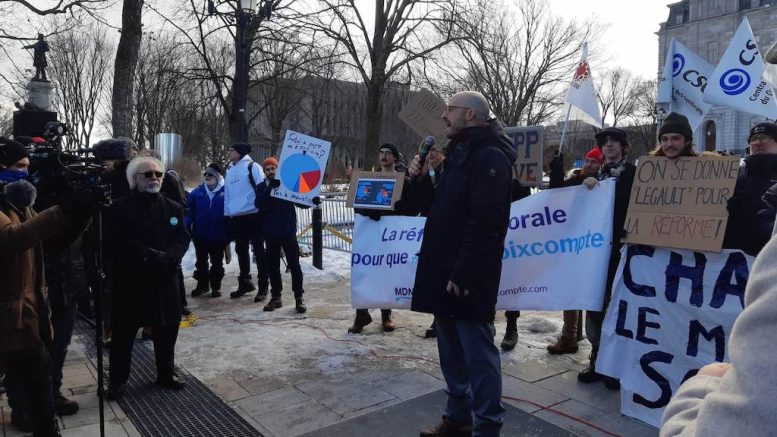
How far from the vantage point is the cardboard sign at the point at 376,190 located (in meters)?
6.07

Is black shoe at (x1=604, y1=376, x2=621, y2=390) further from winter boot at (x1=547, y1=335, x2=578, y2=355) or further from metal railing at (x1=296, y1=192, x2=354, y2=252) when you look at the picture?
metal railing at (x1=296, y1=192, x2=354, y2=252)

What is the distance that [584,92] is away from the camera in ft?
18.3

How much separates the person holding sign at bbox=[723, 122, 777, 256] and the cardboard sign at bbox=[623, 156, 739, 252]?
4.5 inches

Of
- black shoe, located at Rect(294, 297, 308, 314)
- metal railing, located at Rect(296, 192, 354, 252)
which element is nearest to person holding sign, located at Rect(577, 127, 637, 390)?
black shoe, located at Rect(294, 297, 308, 314)

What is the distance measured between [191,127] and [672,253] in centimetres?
3748

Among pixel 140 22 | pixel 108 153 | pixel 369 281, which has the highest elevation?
pixel 140 22

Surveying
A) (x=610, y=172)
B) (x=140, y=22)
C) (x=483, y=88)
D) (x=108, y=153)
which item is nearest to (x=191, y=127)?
(x=483, y=88)

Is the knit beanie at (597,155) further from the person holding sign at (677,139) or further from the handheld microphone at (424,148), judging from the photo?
the handheld microphone at (424,148)

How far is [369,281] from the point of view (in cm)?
602

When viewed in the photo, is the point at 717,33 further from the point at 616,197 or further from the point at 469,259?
the point at 469,259

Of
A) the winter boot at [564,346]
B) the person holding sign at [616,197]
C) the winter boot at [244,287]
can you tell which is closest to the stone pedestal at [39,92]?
the winter boot at [244,287]

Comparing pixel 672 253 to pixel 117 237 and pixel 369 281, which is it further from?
pixel 117 237

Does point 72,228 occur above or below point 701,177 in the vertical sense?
below

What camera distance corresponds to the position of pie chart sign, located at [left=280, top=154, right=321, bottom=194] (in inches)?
288
